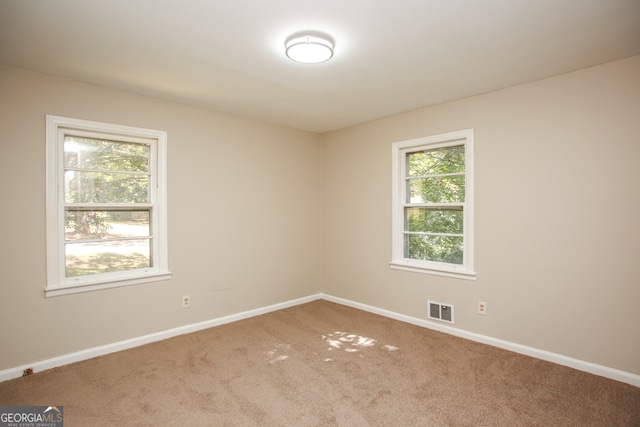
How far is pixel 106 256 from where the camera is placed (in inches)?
127

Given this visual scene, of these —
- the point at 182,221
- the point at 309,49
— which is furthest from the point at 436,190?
the point at 182,221

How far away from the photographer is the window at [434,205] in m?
3.46

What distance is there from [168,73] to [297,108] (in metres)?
1.38

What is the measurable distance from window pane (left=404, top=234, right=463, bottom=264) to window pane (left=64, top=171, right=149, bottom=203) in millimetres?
2948

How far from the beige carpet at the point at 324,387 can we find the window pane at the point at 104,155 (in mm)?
1735

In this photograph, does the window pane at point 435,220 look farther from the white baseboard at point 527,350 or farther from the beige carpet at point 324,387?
the beige carpet at point 324,387

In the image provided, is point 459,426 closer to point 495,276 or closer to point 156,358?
point 495,276

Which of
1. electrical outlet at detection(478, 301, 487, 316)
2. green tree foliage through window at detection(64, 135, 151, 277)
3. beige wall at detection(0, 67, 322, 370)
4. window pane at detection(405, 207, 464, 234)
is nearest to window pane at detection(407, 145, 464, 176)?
window pane at detection(405, 207, 464, 234)

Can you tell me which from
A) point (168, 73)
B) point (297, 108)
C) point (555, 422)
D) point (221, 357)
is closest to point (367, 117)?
point (297, 108)

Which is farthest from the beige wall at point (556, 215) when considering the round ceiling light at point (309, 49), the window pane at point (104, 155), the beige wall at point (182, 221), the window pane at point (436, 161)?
the window pane at point (104, 155)

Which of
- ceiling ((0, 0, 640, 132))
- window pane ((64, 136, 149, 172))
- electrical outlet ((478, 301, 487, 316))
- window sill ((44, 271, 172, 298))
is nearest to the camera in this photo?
ceiling ((0, 0, 640, 132))

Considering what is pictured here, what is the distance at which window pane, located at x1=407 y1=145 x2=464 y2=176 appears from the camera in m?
3.58

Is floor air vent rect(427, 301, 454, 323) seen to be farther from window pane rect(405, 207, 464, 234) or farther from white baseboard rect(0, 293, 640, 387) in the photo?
window pane rect(405, 207, 464, 234)

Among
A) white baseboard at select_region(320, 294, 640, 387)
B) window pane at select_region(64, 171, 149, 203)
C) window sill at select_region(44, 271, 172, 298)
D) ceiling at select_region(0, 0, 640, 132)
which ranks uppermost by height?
ceiling at select_region(0, 0, 640, 132)
